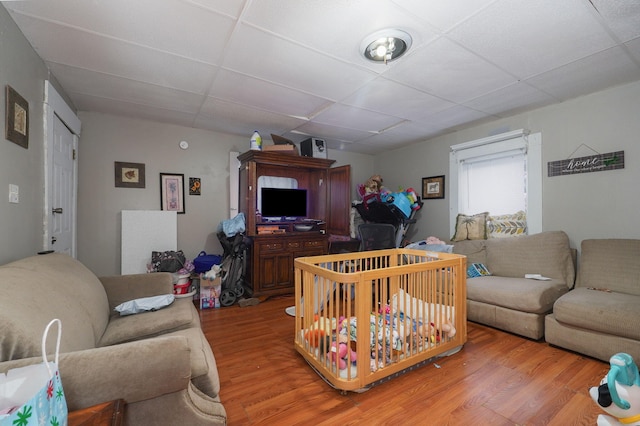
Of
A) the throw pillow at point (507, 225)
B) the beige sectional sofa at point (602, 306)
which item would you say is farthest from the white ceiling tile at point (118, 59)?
the throw pillow at point (507, 225)

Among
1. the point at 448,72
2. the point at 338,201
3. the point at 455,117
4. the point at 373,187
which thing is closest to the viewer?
the point at 448,72

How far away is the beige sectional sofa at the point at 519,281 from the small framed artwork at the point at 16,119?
13.0 feet

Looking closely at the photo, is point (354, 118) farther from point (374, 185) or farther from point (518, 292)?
point (518, 292)

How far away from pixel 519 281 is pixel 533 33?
2.28 meters

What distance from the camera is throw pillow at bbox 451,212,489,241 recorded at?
3705 mm

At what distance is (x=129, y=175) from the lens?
142 inches

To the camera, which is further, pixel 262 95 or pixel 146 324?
pixel 262 95

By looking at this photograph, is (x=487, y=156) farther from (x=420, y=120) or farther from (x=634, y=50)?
(x=634, y=50)

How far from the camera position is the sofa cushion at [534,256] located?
2.91 m

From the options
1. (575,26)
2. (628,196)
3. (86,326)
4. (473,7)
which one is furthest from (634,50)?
(86,326)

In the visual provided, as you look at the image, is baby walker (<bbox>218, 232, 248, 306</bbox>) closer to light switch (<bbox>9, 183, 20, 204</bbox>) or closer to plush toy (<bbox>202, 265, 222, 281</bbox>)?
plush toy (<bbox>202, 265, 222, 281</bbox>)

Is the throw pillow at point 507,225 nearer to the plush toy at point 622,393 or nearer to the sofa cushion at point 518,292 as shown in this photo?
the sofa cushion at point 518,292

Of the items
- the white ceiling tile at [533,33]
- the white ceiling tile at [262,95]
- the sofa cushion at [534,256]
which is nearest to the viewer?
the white ceiling tile at [533,33]

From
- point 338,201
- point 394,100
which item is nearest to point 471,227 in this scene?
point 338,201
